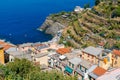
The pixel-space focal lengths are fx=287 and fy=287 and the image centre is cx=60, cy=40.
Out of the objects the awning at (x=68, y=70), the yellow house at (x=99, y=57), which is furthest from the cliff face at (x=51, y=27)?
the awning at (x=68, y=70)

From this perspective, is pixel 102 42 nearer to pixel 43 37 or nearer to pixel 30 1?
pixel 43 37

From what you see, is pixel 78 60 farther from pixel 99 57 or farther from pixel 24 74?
pixel 24 74

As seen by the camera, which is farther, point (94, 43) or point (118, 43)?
point (94, 43)

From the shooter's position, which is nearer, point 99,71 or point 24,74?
point 24,74

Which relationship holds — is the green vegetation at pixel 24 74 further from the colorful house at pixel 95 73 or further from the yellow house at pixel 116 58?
the yellow house at pixel 116 58

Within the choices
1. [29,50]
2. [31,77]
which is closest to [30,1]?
[29,50]

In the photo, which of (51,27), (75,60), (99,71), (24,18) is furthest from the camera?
(24,18)

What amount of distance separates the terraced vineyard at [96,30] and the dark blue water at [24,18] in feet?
37.8

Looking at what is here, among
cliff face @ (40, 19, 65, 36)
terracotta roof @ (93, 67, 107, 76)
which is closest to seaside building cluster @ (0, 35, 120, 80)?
terracotta roof @ (93, 67, 107, 76)

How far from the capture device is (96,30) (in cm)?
3359

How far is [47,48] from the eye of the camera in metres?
28.7

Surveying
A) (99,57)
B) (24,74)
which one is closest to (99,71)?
(99,57)

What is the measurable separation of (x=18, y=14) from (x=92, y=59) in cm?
4541

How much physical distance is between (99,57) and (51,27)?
29.6 meters
